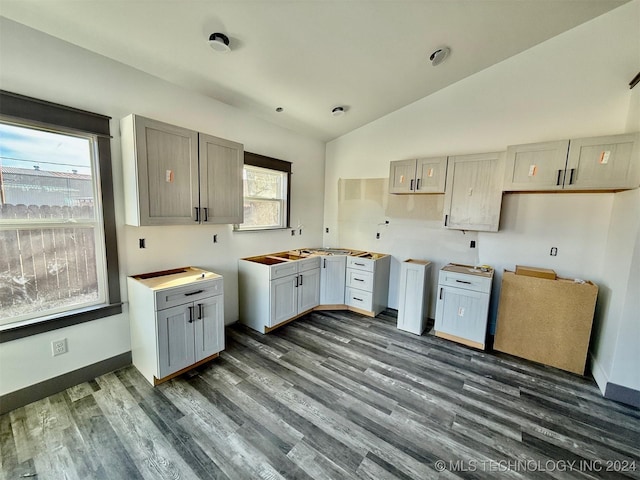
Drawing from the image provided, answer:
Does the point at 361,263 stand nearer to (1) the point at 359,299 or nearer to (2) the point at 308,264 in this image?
(1) the point at 359,299

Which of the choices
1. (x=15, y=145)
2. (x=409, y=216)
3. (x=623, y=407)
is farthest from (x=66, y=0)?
(x=623, y=407)

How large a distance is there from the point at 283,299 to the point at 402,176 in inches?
91.5

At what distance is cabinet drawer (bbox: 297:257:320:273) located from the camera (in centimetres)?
348

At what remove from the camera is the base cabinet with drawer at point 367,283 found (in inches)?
145

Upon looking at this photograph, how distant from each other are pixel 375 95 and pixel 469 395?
339cm

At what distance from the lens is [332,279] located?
3895mm

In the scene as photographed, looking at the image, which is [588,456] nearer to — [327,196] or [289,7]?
[289,7]

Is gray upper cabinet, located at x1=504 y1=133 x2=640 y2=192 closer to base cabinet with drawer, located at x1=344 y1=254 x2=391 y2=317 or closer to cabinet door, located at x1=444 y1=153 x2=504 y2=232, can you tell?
cabinet door, located at x1=444 y1=153 x2=504 y2=232

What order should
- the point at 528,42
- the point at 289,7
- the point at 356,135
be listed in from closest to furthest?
the point at 289,7 → the point at 528,42 → the point at 356,135

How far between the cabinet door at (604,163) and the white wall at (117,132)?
338 centimetres

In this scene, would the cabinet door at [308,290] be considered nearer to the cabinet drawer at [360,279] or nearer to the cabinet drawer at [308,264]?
the cabinet drawer at [308,264]

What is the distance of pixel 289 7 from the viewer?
1.80m

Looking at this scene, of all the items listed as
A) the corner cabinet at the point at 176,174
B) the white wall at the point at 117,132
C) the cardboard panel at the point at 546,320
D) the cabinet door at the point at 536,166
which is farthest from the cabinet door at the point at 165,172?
the cardboard panel at the point at 546,320

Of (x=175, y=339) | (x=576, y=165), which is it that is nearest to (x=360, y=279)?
(x=175, y=339)
